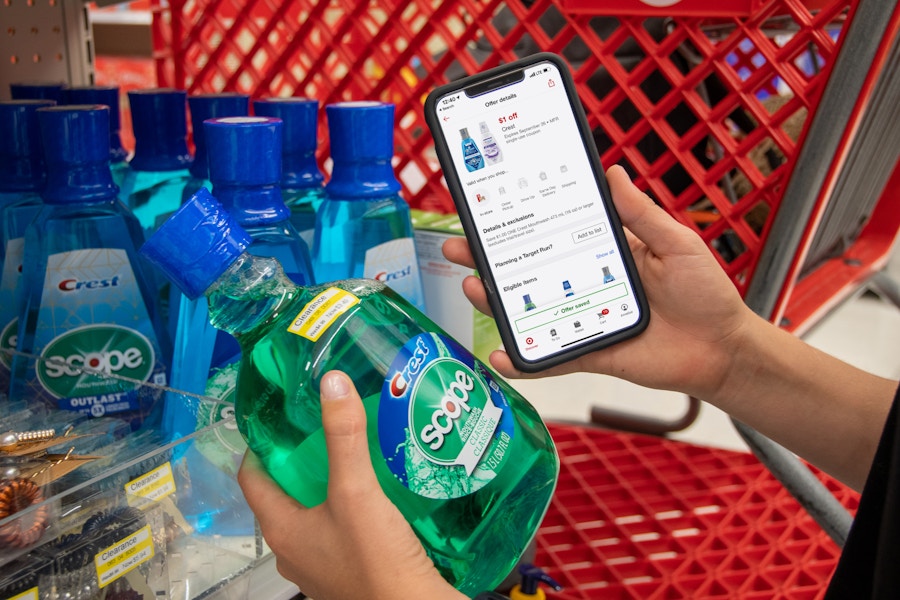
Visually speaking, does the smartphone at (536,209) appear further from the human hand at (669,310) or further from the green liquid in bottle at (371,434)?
the green liquid in bottle at (371,434)

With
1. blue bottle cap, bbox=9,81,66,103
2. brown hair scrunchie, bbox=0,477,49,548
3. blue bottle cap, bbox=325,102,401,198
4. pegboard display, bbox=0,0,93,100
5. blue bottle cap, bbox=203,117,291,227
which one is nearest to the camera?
brown hair scrunchie, bbox=0,477,49,548

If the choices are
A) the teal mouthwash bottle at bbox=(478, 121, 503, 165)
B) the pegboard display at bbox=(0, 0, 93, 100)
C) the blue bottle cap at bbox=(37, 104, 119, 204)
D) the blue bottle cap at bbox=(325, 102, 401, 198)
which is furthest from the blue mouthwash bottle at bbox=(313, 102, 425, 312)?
the pegboard display at bbox=(0, 0, 93, 100)

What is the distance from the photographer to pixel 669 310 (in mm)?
780

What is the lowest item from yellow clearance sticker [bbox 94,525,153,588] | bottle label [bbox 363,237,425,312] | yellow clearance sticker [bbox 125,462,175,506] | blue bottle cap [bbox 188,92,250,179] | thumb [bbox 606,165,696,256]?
yellow clearance sticker [bbox 94,525,153,588]

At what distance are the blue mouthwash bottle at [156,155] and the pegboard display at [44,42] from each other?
0.76 ft

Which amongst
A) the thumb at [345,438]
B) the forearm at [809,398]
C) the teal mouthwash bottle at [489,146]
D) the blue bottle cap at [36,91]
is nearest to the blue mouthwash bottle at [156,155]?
the blue bottle cap at [36,91]

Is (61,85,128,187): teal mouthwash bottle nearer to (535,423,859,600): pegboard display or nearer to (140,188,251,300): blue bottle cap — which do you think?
(140,188,251,300): blue bottle cap

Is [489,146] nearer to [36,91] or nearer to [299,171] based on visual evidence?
[299,171]

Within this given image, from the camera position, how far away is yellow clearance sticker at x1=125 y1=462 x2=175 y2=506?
557 millimetres

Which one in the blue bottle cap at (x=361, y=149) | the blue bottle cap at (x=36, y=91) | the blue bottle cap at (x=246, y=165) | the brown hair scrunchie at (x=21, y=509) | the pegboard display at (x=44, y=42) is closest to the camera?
the brown hair scrunchie at (x=21, y=509)

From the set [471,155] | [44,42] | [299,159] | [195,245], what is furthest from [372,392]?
[44,42]

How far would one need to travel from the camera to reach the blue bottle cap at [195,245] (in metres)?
0.55

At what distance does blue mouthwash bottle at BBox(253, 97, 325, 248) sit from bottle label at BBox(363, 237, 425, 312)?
0.08m

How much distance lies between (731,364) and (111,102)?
69 cm
